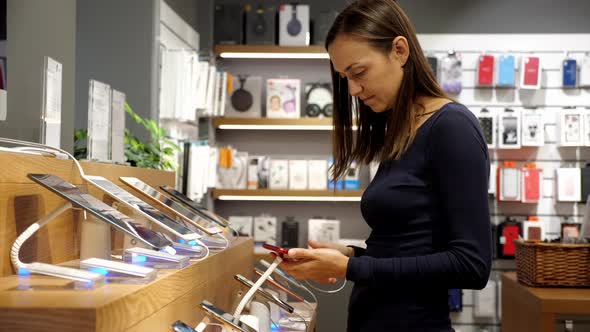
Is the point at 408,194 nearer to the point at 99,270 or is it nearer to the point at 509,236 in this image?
the point at 99,270

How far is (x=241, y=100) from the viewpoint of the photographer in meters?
6.30

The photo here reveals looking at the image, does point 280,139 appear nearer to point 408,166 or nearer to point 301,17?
point 301,17

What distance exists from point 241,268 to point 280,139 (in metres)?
3.70

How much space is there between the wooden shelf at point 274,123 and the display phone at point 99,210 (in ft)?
14.4

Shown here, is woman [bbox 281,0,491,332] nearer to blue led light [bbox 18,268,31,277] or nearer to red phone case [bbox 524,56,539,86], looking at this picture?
blue led light [bbox 18,268,31,277]

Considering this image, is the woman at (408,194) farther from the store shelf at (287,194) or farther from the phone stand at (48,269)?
the store shelf at (287,194)

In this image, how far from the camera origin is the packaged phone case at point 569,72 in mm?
6172

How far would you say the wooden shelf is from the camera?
609 cm

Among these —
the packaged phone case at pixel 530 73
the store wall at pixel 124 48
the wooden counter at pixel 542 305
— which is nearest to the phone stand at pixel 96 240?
the wooden counter at pixel 542 305

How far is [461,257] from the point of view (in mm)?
1573

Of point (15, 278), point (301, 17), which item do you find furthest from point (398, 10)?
point (301, 17)

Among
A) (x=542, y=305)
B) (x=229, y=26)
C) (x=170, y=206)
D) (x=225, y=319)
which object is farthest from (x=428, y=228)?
(x=229, y=26)

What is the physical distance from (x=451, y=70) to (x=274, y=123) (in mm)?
1473

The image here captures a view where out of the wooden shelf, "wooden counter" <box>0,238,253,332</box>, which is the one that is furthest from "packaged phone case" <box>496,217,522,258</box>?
"wooden counter" <box>0,238,253,332</box>
